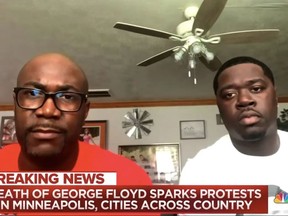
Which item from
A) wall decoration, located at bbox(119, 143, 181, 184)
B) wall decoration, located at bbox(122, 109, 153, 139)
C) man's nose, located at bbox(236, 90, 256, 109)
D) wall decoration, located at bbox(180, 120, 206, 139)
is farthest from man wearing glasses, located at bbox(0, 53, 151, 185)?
wall decoration, located at bbox(122, 109, 153, 139)

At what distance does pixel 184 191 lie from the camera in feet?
1.69

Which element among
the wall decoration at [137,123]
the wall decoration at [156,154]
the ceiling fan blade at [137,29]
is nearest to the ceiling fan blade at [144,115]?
the wall decoration at [137,123]

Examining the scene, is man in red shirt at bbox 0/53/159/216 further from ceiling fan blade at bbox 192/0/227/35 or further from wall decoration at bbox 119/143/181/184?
wall decoration at bbox 119/143/181/184

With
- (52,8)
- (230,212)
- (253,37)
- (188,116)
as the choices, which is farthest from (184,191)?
(188,116)

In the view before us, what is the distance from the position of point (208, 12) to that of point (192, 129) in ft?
3.75

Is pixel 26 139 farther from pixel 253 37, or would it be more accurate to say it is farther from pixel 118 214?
pixel 253 37

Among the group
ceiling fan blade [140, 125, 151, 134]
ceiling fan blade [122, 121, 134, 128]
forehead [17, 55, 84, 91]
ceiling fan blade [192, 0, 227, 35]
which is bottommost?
forehead [17, 55, 84, 91]

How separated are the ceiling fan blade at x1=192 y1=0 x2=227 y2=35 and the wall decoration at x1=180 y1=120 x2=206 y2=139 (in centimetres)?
90

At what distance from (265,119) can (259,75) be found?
0.07 meters

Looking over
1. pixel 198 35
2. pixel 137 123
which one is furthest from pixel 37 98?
pixel 137 123

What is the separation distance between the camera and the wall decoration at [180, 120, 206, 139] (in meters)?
2.19

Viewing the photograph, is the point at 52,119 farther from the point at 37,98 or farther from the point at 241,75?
the point at 241,75

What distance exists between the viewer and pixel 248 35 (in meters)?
1.39

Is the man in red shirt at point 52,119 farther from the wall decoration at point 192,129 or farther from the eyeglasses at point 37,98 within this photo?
the wall decoration at point 192,129
